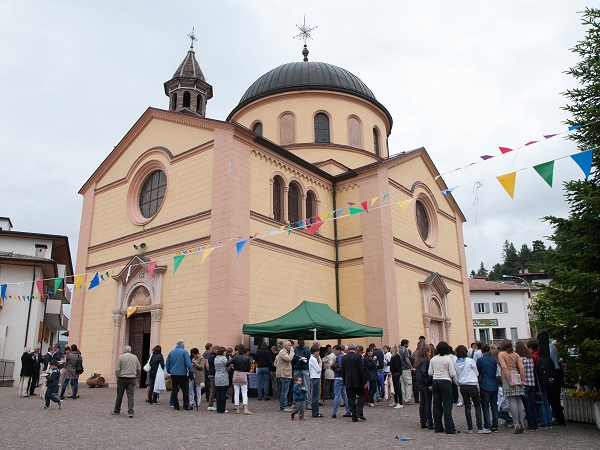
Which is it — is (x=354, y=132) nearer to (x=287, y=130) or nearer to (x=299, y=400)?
(x=287, y=130)

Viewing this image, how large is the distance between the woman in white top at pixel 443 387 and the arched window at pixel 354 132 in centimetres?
1669

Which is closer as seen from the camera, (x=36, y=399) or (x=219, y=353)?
(x=219, y=353)

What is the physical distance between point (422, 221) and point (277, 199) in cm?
815

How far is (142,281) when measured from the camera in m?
18.0

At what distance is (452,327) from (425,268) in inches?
135

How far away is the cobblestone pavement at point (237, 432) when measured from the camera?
7484mm

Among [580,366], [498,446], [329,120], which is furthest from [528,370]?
[329,120]

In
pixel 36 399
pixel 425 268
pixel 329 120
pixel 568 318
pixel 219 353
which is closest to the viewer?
pixel 568 318

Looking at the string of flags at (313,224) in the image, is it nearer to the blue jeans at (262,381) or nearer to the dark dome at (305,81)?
the blue jeans at (262,381)

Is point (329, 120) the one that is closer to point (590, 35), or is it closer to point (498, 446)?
point (590, 35)

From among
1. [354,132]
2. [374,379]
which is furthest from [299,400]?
[354,132]

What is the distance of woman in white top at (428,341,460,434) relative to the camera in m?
8.68

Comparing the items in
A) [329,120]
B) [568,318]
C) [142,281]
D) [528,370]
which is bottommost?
[528,370]

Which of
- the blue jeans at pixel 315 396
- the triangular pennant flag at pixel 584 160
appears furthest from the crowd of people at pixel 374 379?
the triangular pennant flag at pixel 584 160
